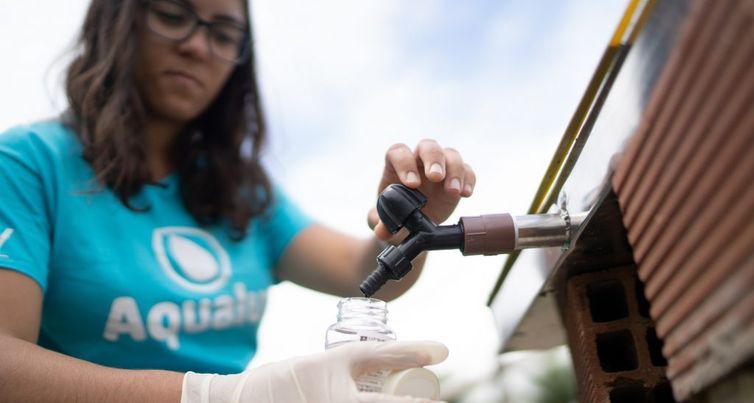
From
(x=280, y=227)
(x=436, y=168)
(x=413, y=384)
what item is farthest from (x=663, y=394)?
(x=280, y=227)

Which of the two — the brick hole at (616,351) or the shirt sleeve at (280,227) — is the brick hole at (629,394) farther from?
the shirt sleeve at (280,227)

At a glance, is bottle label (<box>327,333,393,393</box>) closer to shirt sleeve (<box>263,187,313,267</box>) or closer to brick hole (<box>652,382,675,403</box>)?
brick hole (<box>652,382,675,403</box>)

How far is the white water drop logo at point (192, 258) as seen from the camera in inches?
57.4

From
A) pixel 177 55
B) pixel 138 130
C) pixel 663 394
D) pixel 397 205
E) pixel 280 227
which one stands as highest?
pixel 177 55

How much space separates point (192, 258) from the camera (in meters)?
1.51

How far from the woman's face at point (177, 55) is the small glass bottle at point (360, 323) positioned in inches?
36.3

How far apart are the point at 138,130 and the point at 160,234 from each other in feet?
1.00

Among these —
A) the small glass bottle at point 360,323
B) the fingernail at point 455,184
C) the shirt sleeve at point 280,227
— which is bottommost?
the small glass bottle at point 360,323

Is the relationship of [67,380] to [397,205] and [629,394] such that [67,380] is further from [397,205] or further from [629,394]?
[629,394]

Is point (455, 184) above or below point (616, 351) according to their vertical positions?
above

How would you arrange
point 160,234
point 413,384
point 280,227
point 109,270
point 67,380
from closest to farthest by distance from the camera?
point 413,384 < point 67,380 < point 109,270 < point 160,234 < point 280,227

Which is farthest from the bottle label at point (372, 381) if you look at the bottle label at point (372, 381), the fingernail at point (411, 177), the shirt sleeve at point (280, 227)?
the shirt sleeve at point (280, 227)

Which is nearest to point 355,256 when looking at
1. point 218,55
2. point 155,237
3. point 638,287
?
point 155,237

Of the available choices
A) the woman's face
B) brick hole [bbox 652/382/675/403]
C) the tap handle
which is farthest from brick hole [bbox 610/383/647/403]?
the woman's face
